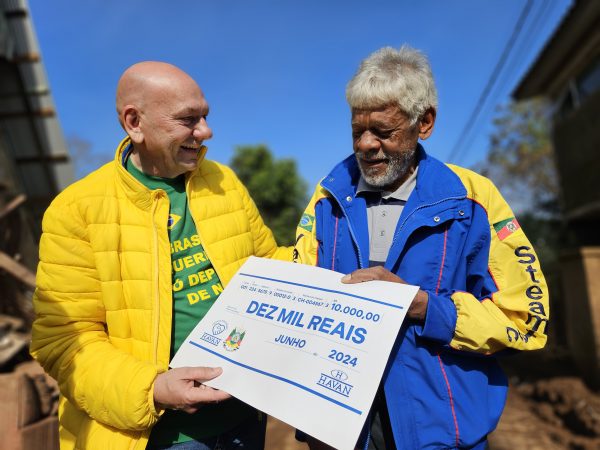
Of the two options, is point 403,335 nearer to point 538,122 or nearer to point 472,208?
point 472,208

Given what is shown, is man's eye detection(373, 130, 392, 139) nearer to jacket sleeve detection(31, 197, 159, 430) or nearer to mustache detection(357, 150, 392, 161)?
mustache detection(357, 150, 392, 161)

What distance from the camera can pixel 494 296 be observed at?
57.1 inches

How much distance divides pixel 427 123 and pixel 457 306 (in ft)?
2.30

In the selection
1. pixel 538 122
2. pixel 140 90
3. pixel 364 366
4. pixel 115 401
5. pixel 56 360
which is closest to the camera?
pixel 364 366

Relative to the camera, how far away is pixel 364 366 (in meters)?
1.24

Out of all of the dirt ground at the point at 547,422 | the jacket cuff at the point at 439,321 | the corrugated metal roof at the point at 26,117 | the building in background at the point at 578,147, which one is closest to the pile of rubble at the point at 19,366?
the jacket cuff at the point at 439,321

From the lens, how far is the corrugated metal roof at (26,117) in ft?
25.5

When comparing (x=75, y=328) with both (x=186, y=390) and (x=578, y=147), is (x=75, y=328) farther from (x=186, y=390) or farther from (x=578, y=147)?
(x=578, y=147)

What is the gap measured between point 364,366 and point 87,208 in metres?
1.09

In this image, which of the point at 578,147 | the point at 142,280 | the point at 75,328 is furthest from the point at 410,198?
the point at 578,147

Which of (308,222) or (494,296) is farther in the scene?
(308,222)

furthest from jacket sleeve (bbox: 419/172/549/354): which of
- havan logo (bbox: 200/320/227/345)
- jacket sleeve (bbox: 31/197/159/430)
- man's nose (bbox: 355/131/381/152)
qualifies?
jacket sleeve (bbox: 31/197/159/430)

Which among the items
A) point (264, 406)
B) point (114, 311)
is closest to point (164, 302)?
point (114, 311)

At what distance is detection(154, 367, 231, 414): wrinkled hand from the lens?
1403 millimetres
